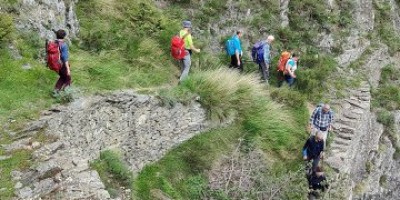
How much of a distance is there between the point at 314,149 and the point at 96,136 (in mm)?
5065

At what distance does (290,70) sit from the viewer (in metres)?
15.0

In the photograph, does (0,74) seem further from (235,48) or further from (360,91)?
(360,91)

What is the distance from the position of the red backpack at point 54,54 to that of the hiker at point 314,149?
5.88 meters

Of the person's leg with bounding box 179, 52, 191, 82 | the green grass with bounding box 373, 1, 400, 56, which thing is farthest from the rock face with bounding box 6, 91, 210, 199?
the green grass with bounding box 373, 1, 400, 56

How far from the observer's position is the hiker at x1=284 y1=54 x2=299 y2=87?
14930mm

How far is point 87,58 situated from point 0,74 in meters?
2.58

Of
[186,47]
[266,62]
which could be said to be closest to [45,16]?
[186,47]

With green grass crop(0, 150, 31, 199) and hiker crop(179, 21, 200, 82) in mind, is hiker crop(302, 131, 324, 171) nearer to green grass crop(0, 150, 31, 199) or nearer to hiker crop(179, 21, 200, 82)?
hiker crop(179, 21, 200, 82)

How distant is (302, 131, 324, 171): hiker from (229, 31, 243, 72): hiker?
307 centimetres

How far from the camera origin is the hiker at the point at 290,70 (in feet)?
49.0

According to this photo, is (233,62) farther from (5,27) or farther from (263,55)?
(5,27)

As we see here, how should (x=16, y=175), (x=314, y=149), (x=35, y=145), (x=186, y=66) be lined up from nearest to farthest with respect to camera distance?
(x=16, y=175) < (x=35, y=145) < (x=314, y=149) < (x=186, y=66)

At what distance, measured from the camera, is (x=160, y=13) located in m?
15.1

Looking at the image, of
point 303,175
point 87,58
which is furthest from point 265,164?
point 87,58
